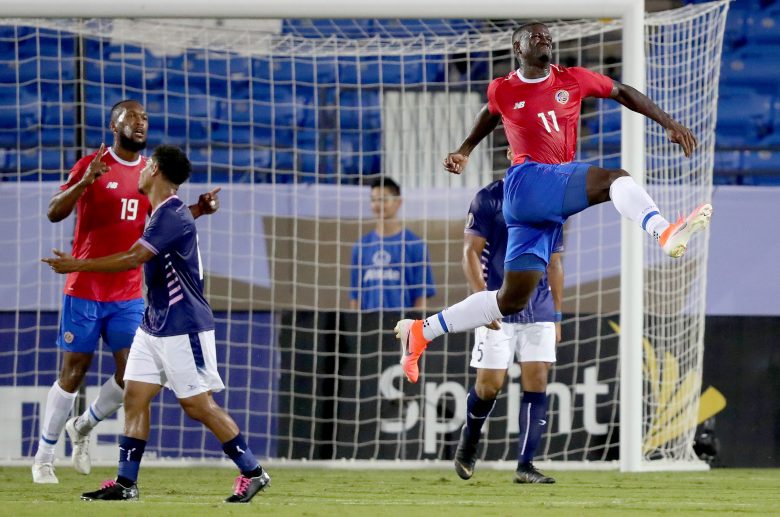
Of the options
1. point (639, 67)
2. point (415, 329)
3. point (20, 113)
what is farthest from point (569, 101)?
point (20, 113)

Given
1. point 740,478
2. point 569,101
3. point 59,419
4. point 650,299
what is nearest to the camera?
point 569,101

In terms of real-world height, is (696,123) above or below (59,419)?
above

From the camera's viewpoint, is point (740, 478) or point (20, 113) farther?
point (20, 113)

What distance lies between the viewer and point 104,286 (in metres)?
6.84

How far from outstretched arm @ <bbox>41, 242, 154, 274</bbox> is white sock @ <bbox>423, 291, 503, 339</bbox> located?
1.36m

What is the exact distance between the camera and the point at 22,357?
840 centimetres

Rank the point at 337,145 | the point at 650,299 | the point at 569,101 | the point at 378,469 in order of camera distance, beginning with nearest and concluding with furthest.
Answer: the point at 569,101 < the point at 378,469 < the point at 650,299 < the point at 337,145

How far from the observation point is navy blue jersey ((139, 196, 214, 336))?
536cm

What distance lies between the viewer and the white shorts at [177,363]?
5383mm

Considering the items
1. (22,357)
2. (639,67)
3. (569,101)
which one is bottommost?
(22,357)

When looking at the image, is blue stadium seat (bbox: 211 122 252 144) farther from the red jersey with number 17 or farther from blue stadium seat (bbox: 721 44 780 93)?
blue stadium seat (bbox: 721 44 780 93)

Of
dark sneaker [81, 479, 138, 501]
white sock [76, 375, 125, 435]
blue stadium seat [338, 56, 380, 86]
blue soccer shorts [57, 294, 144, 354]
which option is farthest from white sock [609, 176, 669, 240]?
blue stadium seat [338, 56, 380, 86]

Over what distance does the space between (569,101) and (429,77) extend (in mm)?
4851

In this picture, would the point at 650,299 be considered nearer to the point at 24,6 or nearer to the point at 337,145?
the point at 337,145
